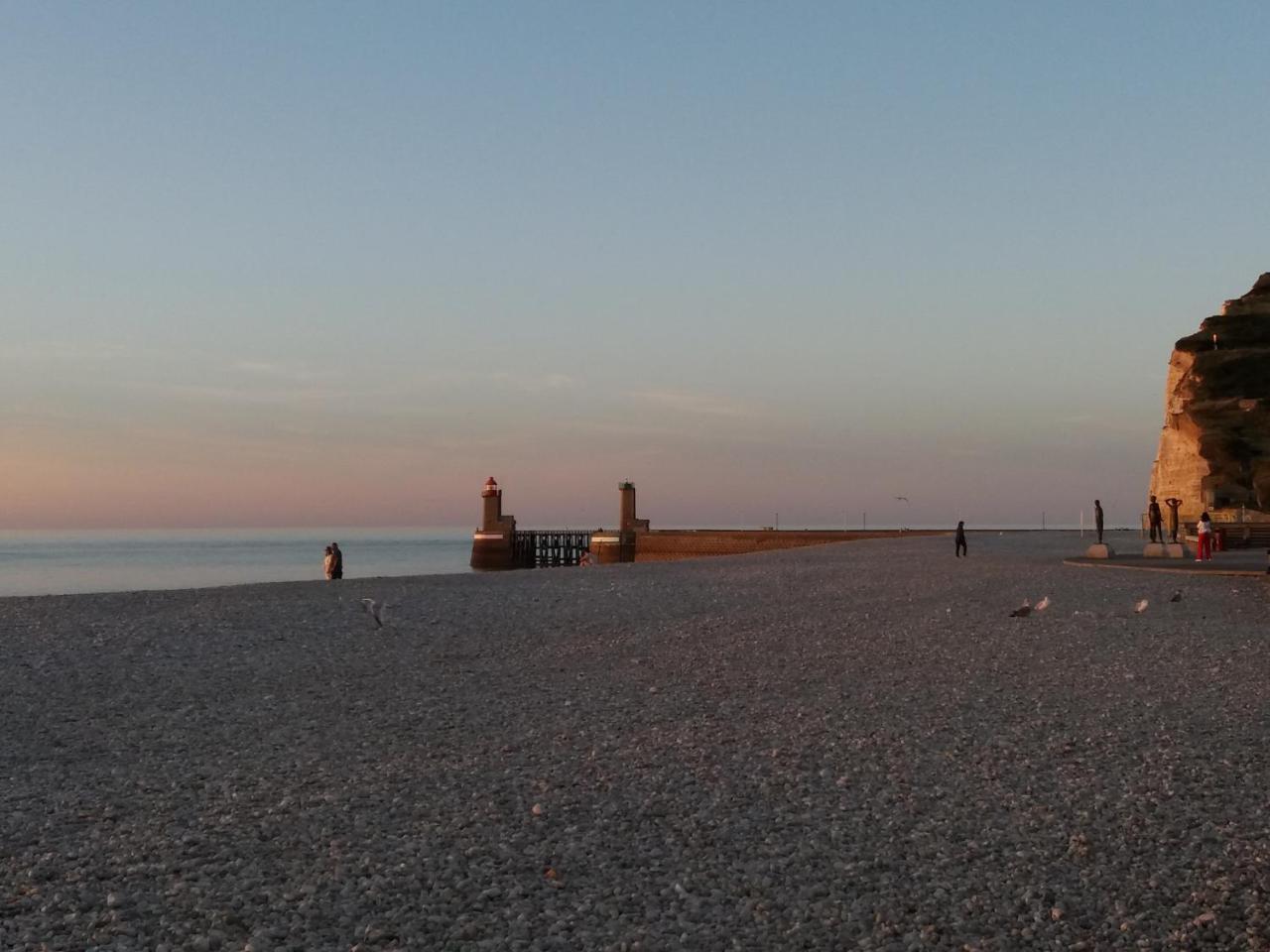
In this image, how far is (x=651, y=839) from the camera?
661cm

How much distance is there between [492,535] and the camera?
3221 inches

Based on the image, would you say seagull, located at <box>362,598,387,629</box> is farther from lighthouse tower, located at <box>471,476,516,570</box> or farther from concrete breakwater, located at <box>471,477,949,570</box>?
lighthouse tower, located at <box>471,476,516,570</box>

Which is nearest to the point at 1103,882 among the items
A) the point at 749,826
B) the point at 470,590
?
the point at 749,826

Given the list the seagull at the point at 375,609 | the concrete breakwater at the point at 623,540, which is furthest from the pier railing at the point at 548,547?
the seagull at the point at 375,609

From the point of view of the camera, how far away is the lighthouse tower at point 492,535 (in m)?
80.8

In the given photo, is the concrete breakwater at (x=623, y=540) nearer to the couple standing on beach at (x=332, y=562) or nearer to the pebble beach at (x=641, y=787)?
the couple standing on beach at (x=332, y=562)

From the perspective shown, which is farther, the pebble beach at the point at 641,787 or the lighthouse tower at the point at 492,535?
the lighthouse tower at the point at 492,535

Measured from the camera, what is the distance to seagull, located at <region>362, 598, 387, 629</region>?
1666 cm

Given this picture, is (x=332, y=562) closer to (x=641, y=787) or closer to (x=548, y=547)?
(x=641, y=787)

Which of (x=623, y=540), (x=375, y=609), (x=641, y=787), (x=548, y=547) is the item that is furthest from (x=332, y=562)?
(x=548, y=547)

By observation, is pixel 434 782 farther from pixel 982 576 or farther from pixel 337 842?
pixel 982 576

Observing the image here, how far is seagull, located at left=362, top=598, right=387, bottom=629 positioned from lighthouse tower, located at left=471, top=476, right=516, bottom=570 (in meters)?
62.2

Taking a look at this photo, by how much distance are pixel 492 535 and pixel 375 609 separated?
6492cm

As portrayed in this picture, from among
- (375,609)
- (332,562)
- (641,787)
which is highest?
(332,562)
